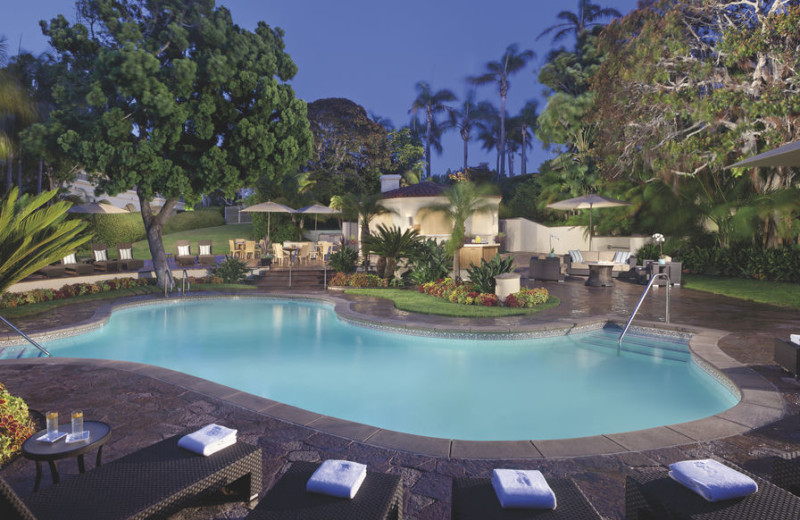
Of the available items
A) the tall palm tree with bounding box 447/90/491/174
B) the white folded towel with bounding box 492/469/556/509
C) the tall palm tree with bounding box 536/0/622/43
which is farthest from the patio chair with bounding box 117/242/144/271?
the tall palm tree with bounding box 447/90/491/174

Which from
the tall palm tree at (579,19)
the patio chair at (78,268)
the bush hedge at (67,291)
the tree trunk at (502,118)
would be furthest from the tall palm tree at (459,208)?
the tree trunk at (502,118)

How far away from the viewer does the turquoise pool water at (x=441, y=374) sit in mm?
5594

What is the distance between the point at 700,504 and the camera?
86.0 inches

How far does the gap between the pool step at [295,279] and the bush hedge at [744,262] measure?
1309 cm

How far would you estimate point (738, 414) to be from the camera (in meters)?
4.35

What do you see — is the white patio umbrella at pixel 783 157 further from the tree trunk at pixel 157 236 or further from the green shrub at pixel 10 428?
the tree trunk at pixel 157 236

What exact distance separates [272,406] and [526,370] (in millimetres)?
4131

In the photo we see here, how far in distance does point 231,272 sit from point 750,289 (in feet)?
51.0

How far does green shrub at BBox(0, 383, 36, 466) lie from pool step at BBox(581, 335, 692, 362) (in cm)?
785

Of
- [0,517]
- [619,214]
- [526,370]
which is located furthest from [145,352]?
[619,214]

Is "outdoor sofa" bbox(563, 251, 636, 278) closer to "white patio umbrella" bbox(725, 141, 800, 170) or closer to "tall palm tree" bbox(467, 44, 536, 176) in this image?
"white patio umbrella" bbox(725, 141, 800, 170)

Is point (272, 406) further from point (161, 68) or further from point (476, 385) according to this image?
point (161, 68)

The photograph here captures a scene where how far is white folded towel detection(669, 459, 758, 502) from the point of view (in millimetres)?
2186

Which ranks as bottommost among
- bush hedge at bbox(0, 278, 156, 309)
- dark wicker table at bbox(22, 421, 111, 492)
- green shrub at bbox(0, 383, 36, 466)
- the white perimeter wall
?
green shrub at bbox(0, 383, 36, 466)
